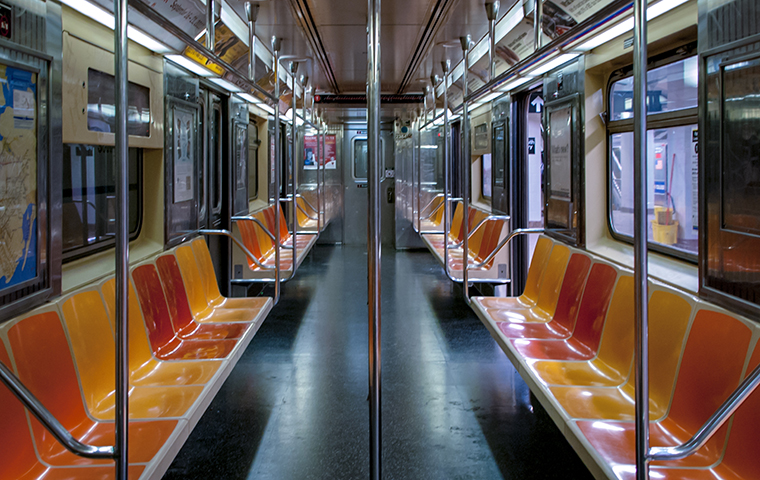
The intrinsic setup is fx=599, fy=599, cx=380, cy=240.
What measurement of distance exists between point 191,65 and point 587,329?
2765 mm

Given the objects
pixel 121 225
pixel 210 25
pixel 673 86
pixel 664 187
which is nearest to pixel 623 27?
pixel 673 86

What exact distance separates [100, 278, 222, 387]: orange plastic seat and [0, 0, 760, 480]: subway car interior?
16mm

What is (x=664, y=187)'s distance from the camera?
4488mm

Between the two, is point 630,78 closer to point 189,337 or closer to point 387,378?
point 387,378

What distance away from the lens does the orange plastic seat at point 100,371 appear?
2250 millimetres

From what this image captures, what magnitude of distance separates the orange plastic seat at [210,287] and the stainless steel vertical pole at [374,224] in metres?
2.73

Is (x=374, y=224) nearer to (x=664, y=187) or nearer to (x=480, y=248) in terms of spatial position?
(x=664, y=187)

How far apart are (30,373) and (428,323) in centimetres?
368

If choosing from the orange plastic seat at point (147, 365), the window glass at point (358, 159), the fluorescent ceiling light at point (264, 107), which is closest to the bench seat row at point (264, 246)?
the fluorescent ceiling light at point (264, 107)

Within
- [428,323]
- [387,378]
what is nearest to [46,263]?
[387,378]

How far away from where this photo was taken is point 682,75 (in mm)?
2814

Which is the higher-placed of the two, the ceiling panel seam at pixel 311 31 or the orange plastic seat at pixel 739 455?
the ceiling panel seam at pixel 311 31

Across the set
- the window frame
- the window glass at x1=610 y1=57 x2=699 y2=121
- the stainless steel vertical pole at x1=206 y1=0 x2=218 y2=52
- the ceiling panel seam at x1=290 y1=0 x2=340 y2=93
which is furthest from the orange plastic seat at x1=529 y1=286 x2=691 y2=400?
the ceiling panel seam at x1=290 y1=0 x2=340 y2=93

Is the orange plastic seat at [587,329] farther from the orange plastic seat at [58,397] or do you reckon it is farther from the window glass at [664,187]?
the orange plastic seat at [58,397]
